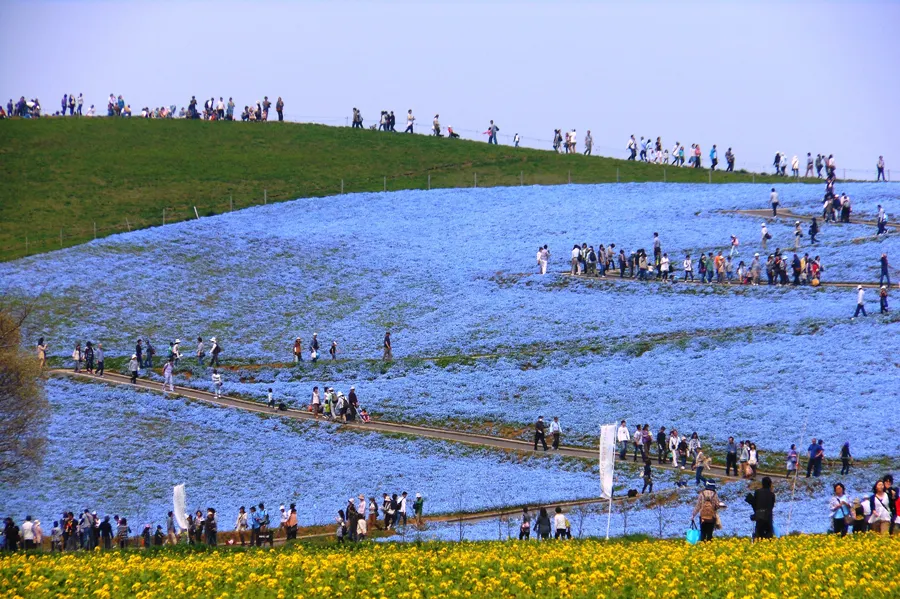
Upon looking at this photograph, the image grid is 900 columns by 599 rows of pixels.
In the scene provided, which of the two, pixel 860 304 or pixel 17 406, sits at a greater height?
pixel 860 304

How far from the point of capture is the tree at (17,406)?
4153 cm

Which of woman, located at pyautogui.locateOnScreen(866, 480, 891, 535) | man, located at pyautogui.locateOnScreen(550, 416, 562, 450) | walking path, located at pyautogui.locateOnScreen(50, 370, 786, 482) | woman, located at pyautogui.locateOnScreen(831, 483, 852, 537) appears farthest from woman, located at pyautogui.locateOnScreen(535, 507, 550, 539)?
man, located at pyautogui.locateOnScreen(550, 416, 562, 450)

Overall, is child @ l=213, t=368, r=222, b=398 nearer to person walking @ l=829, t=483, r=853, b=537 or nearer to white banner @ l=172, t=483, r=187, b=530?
white banner @ l=172, t=483, r=187, b=530

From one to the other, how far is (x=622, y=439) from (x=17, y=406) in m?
21.5

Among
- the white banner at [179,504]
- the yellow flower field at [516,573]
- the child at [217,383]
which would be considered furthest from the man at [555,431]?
the yellow flower field at [516,573]

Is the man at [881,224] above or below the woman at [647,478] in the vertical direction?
above

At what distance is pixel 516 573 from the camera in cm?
2248

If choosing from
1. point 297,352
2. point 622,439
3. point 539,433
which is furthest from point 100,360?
point 622,439

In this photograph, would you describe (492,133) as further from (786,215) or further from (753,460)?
(753,460)

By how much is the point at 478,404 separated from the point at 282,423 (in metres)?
8.12

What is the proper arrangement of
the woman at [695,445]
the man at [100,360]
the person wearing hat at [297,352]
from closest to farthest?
1. the woman at [695,445]
2. the man at [100,360]
3. the person wearing hat at [297,352]

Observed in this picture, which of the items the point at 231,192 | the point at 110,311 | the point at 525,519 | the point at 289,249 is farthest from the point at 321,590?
the point at 231,192

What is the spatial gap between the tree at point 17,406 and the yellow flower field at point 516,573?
15.9 meters

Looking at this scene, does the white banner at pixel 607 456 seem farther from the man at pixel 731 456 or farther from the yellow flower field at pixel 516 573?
the man at pixel 731 456
